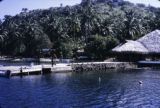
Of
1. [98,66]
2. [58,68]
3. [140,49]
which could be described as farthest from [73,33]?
[58,68]

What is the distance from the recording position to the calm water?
2798 centimetres

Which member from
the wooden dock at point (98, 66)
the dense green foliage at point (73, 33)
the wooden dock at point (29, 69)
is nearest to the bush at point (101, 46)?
the dense green foliage at point (73, 33)

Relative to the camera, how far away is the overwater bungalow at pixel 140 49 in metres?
62.2

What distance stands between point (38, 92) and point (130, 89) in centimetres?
922

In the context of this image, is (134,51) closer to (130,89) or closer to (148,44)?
(148,44)

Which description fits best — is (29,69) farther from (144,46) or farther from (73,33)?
(73,33)

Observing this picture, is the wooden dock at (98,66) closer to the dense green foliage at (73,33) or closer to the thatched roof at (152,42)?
the thatched roof at (152,42)

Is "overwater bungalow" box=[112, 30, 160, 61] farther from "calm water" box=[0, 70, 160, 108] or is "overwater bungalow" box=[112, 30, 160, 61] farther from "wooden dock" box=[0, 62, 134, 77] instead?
"calm water" box=[0, 70, 160, 108]

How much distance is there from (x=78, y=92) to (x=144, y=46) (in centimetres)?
3261

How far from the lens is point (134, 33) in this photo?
74.4 meters

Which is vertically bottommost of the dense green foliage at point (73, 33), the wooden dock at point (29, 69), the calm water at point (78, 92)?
the calm water at point (78, 92)

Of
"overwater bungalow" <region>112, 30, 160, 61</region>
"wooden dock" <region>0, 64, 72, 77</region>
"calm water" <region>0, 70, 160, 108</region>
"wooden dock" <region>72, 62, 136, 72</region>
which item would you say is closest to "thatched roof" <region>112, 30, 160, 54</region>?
"overwater bungalow" <region>112, 30, 160, 61</region>

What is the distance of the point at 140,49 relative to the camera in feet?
206

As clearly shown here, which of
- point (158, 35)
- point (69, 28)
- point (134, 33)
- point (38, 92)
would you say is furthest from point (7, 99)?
point (69, 28)
